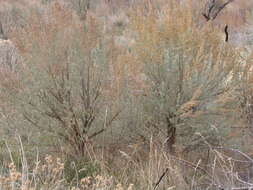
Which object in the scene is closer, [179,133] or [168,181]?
[168,181]

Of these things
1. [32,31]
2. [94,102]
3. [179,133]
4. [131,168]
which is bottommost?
[131,168]

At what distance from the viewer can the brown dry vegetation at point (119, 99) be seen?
5160mm

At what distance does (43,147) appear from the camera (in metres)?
5.34

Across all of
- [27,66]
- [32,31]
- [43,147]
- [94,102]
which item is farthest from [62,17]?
[43,147]

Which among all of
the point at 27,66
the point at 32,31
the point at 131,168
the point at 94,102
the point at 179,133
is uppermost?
the point at 32,31

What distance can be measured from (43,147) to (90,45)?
1365 mm

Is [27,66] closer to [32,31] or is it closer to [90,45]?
[32,31]

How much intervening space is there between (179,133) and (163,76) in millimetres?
723

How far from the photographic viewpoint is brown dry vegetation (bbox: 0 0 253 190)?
516 cm

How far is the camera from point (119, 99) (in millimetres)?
5297

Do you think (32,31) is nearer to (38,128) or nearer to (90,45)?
(90,45)

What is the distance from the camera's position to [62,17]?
208 inches

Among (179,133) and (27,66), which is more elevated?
(27,66)

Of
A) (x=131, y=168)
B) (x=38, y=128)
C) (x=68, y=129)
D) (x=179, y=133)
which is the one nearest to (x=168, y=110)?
(x=179, y=133)
